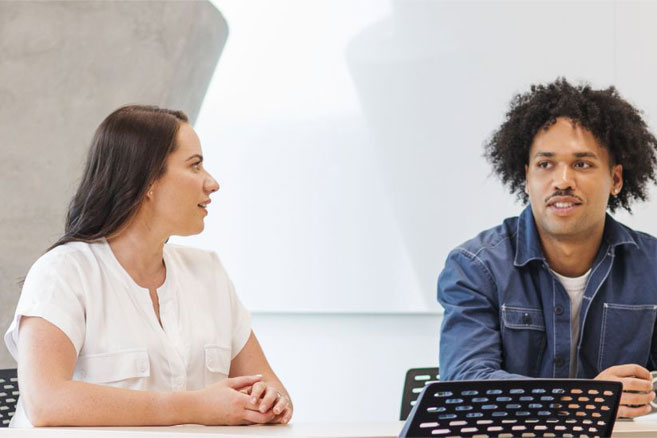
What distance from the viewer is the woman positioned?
167 cm

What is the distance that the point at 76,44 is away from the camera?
8.59 feet

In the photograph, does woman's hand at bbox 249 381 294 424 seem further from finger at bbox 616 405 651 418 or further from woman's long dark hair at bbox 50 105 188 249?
finger at bbox 616 405 651 418

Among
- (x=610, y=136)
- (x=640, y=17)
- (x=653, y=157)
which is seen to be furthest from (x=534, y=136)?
(x=640, y=17)

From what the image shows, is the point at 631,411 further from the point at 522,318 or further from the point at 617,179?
the point at 617,179

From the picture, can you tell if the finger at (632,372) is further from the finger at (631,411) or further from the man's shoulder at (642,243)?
the man's shoulder at (642,243)

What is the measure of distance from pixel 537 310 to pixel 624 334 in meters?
0.23

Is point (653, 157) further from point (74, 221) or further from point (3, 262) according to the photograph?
point (3, 262)

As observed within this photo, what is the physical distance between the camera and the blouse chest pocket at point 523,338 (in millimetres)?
2256

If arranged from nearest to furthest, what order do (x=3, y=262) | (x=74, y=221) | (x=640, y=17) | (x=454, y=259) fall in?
(x=74, y=221) < (x=454, y=259) < (x=3, y=262) < (x=640, y=17)

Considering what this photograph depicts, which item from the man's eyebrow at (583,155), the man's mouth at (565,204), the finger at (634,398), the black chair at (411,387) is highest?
the man's eyebrow at (583,155)

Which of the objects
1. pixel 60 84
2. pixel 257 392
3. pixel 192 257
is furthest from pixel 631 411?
pixel 60 84

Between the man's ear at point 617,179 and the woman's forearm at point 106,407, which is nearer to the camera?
the woman's forearm at point 106,407

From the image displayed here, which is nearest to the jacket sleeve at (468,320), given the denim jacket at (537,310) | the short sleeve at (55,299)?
the denim jacket at (537,310)

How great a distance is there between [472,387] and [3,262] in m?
1.76
